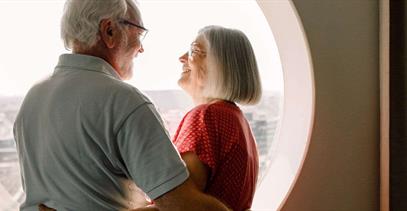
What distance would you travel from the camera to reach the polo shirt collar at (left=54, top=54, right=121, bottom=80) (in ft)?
4.20

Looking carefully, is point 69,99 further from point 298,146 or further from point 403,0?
point 403,0

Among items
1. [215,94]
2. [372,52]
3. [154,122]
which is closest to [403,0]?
[372,52]

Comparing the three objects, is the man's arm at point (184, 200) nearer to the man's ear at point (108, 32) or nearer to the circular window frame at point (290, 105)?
the man's ear at point (108, 32)

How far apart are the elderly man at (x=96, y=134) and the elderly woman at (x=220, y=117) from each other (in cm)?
18

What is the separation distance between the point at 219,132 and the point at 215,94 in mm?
172

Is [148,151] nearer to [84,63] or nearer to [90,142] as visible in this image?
[90,142]

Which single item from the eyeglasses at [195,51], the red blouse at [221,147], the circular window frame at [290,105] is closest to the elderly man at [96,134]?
the red blouse at [221,147]

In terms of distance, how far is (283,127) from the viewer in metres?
2.37

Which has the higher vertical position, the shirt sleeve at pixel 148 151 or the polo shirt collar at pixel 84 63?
the polo shirt collar at pixel 84 63

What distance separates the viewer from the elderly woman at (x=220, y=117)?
1.47 m

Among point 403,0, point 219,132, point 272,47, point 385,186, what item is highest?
point 403,0

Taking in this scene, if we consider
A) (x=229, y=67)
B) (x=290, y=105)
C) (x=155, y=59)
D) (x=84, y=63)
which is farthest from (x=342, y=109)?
(x=84, y=63)

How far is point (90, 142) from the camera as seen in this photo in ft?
4.05

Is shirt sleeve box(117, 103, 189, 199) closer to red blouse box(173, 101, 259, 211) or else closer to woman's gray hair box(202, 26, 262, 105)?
red blouse box(173, 101, 259, 211)
